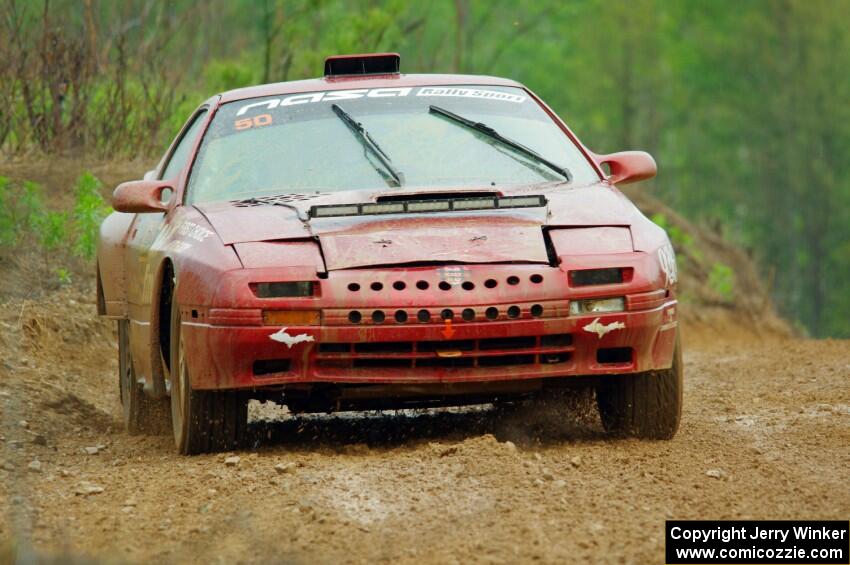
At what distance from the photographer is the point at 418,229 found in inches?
232

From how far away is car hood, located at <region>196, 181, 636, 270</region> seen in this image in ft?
18.8

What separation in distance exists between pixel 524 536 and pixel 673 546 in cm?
42

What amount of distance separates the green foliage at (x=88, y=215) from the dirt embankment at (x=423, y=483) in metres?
3.37

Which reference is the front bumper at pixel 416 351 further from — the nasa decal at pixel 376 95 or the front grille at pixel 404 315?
the nasa decal at pixel 376 95

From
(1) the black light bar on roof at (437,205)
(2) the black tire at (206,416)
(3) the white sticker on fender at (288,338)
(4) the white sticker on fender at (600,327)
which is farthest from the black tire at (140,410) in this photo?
(4) the white sticker on fender at (600,327)

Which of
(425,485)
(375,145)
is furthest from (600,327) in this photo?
(375,145)

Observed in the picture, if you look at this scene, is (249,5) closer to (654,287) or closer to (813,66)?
(813,66)

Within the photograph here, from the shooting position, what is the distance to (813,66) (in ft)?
174

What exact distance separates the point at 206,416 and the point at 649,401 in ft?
5.81

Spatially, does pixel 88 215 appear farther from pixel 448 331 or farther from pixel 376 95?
pixel 448 331

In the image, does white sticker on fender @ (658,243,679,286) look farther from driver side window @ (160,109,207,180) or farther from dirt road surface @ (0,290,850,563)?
driver side window @ (160,109,207,180)

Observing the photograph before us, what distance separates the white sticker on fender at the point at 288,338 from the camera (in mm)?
5598

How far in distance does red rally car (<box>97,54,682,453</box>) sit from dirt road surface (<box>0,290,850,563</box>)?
0.28 meters

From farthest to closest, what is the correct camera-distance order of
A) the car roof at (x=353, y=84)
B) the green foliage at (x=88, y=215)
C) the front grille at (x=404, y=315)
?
the green foliage at (x=88, y=215) → the car roof at (x=353, y=84) → the front grille at (x=404, y=315)
